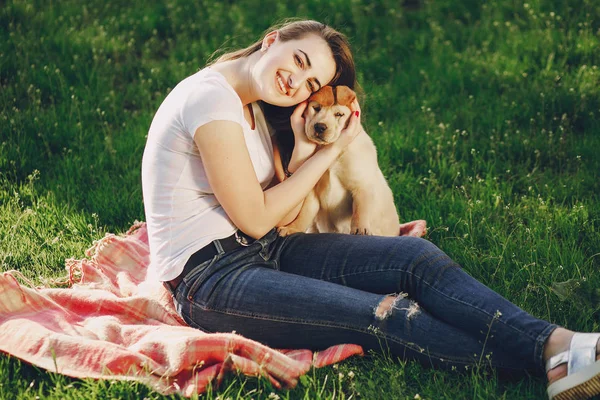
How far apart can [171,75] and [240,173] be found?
2854mm

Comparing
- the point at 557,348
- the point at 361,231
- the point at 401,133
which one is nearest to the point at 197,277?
the point at 361,231

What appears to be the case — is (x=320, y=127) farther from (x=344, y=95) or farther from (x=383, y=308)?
(x=383, y=308)

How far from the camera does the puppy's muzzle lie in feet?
10.5

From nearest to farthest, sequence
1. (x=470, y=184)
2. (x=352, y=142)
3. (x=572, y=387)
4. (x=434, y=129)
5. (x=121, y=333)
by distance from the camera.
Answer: (x=572, y=387), (x=121, y=333), (x=352, y=142), (x=470, y=184), (x=434, y=129)

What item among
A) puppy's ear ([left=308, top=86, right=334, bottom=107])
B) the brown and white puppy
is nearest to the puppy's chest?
the brown and white puppy

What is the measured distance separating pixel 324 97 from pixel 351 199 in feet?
2.22

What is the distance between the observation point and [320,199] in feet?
12.1

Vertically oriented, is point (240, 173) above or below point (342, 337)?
above

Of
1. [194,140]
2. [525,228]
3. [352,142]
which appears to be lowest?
[525,228]

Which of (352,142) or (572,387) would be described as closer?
(572,387)

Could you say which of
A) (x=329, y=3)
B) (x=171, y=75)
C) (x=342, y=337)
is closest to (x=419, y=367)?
(x=342, y=337)

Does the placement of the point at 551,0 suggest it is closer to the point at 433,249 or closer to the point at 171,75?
the point at 171,75

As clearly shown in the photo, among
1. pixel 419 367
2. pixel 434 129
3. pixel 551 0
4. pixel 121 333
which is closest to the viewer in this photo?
pixel 419 367

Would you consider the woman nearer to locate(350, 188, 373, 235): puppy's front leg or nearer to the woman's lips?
the woman's lips
